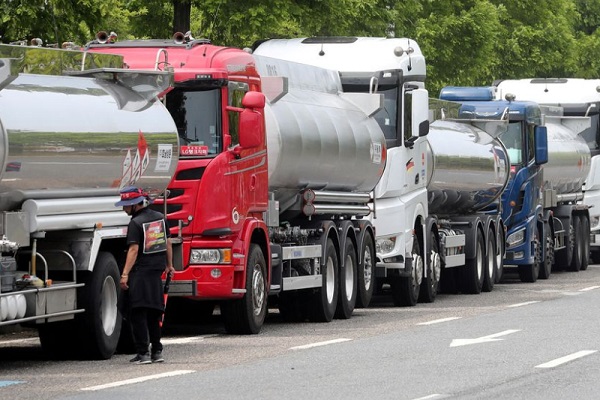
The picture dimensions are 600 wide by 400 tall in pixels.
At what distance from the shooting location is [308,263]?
2166cm

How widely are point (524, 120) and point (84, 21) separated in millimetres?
12718

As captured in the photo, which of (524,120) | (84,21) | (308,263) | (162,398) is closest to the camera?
(162,398)

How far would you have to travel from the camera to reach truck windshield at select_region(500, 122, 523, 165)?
111ft

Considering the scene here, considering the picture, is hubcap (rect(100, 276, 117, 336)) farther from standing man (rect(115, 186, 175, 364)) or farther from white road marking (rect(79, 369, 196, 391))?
white road marking (rect(79, 369, 196, 391))

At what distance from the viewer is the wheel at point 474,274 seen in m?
30.2

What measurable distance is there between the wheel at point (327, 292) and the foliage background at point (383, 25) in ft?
13.8

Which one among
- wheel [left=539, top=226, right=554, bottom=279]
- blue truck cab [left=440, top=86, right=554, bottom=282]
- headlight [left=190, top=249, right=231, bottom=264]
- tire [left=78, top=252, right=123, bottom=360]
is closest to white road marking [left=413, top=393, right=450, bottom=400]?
tire [left=78, top=252, right=123, bottom=360]

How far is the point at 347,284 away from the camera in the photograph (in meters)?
23.4

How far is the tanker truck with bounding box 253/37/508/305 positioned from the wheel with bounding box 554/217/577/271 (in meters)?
8.03

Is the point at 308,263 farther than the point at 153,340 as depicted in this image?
Yes

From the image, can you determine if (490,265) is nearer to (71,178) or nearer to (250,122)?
(250,122)

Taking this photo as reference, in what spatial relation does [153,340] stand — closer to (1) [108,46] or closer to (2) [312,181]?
(1) [108,46]

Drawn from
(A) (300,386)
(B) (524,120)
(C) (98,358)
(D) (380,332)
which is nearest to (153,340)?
(C) (98,358)

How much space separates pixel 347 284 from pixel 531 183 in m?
11.3
